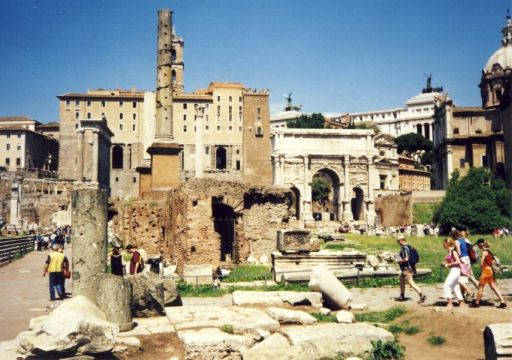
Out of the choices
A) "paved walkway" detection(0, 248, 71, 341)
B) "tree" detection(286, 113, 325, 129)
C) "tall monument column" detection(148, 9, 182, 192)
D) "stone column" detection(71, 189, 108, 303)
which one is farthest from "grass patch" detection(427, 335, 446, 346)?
"tree" detection(286, 113, 325, 129)

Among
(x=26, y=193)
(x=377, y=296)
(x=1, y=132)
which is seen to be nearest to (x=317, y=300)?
(x=377, y=296)

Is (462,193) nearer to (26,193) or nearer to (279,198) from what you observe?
(279,198)

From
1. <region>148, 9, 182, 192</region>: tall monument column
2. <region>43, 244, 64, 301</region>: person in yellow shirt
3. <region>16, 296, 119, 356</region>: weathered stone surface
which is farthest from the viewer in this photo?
<region>148, 9, 182, 192</region>: tall monument column

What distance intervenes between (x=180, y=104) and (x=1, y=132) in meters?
24.1

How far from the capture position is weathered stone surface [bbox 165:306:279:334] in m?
7.12

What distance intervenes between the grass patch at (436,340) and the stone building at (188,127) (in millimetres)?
61929

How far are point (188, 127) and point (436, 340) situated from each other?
64799mm

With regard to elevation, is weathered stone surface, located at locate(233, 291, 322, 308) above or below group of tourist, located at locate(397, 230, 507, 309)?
below

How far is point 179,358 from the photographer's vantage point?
20.4 feet

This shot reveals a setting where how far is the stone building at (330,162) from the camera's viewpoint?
50.4 m

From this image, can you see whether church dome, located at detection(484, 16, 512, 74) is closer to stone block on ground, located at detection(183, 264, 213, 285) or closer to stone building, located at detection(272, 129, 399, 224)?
stone building, located at detection(272, 129, 399, 224)

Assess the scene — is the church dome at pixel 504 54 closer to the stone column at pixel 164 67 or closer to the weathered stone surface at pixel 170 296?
the stone column at pixel 164 67

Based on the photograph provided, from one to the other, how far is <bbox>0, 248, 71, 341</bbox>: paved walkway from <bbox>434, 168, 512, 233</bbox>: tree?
75.8ft

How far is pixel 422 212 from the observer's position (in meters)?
42.2
